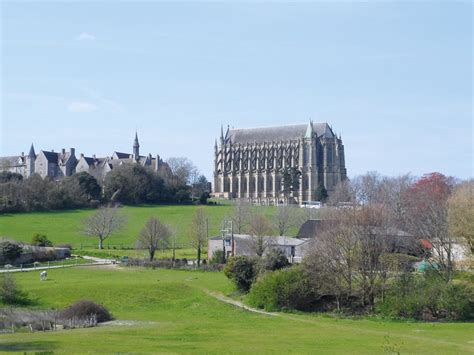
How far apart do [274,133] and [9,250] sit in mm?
98672

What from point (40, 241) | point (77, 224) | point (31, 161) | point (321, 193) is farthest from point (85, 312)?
point (31, 161)

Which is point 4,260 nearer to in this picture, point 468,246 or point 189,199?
point 468,246

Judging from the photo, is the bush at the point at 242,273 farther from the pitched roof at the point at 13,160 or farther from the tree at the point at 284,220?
the pitched roof at the point at 13,160

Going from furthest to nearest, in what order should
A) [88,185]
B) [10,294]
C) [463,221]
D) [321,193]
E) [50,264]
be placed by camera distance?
[321,193], [88,185], [50,264], [463,221], [10,294]

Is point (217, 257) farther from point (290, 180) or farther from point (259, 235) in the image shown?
point (290, 180)

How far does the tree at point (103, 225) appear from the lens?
79306 mm

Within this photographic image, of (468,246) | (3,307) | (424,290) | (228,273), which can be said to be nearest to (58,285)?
(3,307)

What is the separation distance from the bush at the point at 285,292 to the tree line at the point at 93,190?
205 feet

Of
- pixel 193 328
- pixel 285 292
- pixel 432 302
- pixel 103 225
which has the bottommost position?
pixel 193 328

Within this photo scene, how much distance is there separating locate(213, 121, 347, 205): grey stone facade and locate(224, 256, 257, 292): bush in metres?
93.6

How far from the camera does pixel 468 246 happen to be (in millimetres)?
45375

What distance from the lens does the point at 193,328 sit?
3191cm

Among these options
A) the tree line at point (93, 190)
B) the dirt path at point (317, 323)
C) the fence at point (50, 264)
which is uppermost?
the tree line at point (93, 190)

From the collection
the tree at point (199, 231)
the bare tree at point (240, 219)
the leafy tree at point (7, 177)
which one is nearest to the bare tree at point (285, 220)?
the bare tree at point (240, 219)
